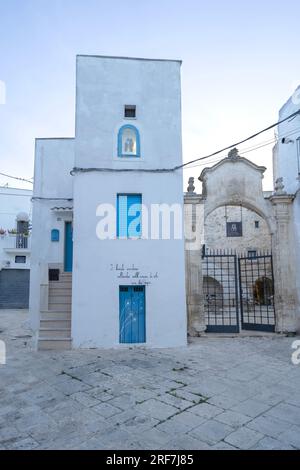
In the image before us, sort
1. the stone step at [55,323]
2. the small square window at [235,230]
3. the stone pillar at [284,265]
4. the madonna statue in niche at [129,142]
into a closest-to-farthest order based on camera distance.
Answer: the stone step at [55,323]
the madonna statue in niche at [129,142]
the stone pillar at [284,265]
the small square window at [235,230]

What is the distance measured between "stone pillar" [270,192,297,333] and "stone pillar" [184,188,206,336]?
2.66m

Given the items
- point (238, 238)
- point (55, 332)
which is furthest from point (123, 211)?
point (238, 238)

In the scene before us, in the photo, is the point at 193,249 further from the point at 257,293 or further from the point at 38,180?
the point at 257,293

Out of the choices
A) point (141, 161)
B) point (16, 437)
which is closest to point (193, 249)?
point (141, 161)

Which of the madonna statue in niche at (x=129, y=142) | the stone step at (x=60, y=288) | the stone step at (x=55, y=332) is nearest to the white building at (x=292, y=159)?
the madonna statue in niche at (x=129, y=142)

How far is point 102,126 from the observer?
9.76 metres

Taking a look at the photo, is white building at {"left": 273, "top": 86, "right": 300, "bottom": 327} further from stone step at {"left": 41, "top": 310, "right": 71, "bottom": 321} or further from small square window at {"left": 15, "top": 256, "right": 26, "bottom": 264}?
small square window at {"left": 15, "top": 256, "right": 26, "bottom": 264}

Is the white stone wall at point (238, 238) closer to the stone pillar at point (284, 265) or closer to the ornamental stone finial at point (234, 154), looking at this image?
the stone pillar at point (284, 265)

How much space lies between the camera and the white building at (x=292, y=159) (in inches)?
427

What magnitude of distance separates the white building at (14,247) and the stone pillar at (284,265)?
678 inches

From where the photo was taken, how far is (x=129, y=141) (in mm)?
9961

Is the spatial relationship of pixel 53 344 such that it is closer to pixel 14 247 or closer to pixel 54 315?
pixel 54 315

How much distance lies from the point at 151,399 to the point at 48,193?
9899mm

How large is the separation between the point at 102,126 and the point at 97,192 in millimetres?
2136
